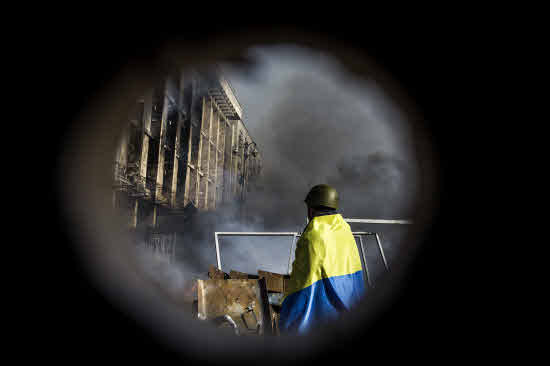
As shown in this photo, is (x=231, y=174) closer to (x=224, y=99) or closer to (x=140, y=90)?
(x=224, y=99)

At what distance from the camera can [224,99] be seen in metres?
11.7

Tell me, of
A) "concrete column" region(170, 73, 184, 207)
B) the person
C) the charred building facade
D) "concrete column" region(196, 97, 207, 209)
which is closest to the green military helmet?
the person

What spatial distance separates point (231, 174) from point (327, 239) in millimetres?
11542

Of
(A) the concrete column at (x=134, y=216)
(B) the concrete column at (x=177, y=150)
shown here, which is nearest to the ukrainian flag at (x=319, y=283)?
(A) the concrete column at (x=134, y=216)

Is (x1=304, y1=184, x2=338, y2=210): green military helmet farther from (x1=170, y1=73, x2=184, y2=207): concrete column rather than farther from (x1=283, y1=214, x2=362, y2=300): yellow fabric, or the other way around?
(x1=170, y1=73, x2=184, y2=207): concrete column

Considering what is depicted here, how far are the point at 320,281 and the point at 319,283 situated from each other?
0.6 inches

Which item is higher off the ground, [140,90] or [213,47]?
[213,47]

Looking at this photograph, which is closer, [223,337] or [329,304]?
[223,337]

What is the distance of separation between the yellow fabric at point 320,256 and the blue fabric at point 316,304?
0.05 metres

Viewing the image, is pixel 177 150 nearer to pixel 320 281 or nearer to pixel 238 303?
pixel 238 303

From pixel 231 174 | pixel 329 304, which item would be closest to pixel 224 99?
pixel 231 174

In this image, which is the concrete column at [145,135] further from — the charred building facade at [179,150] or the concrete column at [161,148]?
the concrete column at [161,148]

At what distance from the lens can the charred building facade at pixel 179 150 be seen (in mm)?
6133

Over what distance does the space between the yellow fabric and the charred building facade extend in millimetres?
2437
